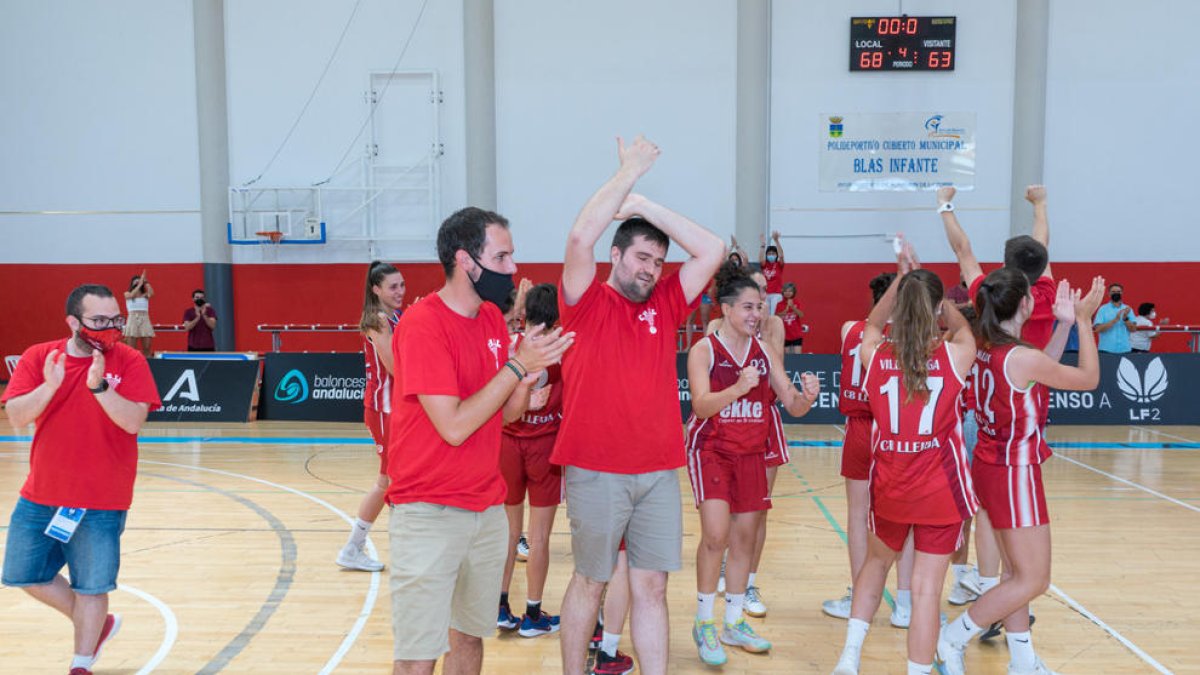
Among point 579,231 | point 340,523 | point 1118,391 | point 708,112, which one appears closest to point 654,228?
point 579,231

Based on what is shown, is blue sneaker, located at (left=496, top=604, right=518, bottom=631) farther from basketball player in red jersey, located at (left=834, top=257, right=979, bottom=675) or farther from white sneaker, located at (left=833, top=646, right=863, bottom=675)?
basketball player in red jersey, located at (left=834, top=257, right=979, bottom=675)

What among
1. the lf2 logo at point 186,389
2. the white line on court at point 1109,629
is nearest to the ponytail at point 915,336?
the white line on court at point 1109,629

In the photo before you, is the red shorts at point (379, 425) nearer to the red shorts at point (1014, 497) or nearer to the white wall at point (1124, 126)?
the red shorts at point (1014, 497)

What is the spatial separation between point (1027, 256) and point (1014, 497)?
1307mm

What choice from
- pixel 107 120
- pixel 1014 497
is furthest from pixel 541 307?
pixel 107 120

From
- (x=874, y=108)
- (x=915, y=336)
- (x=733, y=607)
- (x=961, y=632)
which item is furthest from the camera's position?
(x=874, y=108)

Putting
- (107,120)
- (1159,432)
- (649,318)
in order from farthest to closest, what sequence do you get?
1. (107,120)
2. (1159,432)
3. (649,318)

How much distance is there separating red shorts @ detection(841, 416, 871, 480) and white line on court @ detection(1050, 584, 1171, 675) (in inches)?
64.5

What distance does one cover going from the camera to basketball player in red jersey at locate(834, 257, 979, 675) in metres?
3.75

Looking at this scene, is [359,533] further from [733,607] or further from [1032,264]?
[1032,264]

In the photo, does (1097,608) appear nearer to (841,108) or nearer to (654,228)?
(654,228)

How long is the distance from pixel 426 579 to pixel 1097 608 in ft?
14.6

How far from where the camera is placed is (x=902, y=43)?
49.4 ft

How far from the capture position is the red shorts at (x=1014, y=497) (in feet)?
12.8
